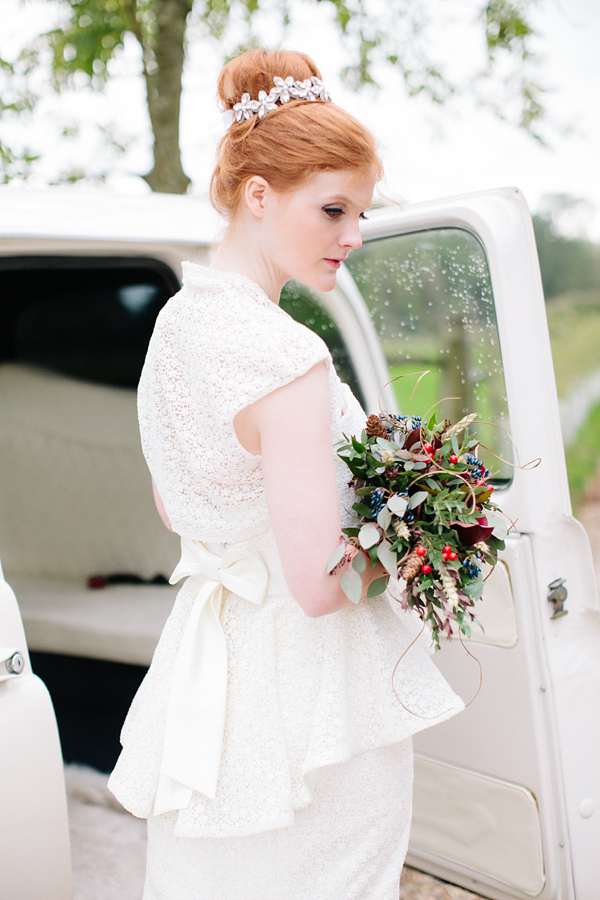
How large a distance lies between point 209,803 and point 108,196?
1.82 m

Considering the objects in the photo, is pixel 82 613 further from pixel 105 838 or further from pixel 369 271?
pixel 369 271

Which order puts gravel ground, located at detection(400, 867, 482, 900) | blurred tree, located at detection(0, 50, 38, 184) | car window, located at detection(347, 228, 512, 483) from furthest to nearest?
blurred tree, located at detection(0, 50, 38, 184), gravel ground, located at detection(400, 867, 482, 900), car window, located at detection(347, 228, 512, 483)

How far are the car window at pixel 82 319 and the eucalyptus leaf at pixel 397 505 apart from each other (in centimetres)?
224

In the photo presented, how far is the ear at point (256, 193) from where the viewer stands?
1.29 metres

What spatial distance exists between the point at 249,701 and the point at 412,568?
0.40m

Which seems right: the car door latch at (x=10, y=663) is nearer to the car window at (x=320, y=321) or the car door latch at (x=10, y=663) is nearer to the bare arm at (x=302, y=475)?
the bare arm at (x=302, y=475)

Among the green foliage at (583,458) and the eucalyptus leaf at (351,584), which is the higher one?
the green foliage at (583,458)

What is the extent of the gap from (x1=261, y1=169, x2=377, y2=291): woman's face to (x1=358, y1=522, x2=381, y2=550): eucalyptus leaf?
465 millimetres

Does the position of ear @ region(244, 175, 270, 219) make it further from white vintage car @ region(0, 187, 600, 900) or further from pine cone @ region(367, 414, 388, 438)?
white vintage car @ region(0, 187, 600, 900)

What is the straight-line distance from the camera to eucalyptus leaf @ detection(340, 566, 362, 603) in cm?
114

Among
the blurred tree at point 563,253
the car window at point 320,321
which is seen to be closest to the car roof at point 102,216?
the car window at point 320,321

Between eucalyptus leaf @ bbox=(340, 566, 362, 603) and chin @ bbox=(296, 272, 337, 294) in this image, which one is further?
chin @ bbox=(296, 272, 337, 294)

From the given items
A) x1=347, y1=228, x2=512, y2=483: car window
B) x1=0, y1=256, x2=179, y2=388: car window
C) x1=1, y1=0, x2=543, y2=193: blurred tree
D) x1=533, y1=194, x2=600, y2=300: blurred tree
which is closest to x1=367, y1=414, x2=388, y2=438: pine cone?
x1=347, y1=228, x2=512, y2=483: car window

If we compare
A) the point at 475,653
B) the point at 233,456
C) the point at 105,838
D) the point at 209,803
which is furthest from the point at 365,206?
the point at 105,838
